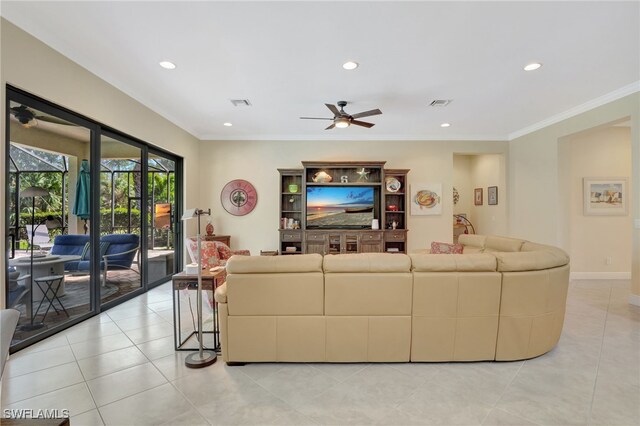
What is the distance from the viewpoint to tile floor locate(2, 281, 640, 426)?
1.85 m

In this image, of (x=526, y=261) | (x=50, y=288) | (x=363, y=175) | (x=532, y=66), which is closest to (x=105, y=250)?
(x=50, y=288)

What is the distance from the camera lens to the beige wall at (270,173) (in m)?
6.34

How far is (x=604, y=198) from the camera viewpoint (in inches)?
213

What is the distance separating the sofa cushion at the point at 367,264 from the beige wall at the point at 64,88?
8.99ft

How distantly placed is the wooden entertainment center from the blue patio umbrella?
3186 millimetres

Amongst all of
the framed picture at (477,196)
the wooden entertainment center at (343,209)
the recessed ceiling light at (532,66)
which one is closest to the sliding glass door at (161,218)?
the wooden entertainment center at (343,209)

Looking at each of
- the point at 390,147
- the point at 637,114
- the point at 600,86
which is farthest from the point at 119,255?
the point at 637,114

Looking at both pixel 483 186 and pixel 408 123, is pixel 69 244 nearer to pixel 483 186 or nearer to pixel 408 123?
pixel 408 123

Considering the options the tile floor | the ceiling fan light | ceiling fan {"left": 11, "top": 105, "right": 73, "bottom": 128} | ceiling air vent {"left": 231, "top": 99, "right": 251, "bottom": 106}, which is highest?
ceiling air vent {"left": 231, "top": 99, "right": 251, "bottom": 106}

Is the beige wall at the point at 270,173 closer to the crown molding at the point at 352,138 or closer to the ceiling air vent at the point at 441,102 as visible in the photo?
the crown molding at the point at 352,138

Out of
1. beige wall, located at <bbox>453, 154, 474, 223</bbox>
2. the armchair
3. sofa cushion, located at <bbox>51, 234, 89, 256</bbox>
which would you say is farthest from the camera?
beige wall, located at <bbox>453, 154, 474, 223</bbox>

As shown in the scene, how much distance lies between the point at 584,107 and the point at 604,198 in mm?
1971

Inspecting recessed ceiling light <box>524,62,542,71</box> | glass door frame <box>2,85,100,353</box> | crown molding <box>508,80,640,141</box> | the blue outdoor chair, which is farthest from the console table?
crown molding <box>508,80,640,141</box>

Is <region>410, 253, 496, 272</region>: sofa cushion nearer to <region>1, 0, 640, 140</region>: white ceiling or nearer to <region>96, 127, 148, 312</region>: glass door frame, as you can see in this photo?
Answer: <region>1, 0, 640, 140</region>: white ceiling
